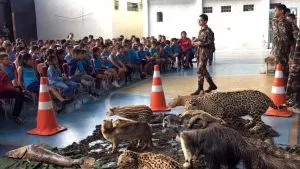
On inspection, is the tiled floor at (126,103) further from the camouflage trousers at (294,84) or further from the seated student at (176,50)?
the seated student at (176,50)

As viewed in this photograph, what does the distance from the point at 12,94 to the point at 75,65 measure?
2395 millimetres

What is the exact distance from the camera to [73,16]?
2431 cm

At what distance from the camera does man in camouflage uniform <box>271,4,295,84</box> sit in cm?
822

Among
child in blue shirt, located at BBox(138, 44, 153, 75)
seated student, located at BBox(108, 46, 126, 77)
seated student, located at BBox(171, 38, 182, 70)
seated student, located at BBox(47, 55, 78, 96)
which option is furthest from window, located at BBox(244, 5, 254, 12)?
seated student, located at BBox(47, 55, 78, 96)

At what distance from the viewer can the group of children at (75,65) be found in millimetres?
7766

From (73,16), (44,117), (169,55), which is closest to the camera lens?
(44,117)

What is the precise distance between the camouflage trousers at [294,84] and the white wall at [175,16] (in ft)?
61.0

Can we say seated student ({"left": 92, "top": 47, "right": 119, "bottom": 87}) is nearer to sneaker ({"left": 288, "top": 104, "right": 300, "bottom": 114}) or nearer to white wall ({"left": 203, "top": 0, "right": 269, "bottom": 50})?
sneaker ({"left": 288, "top": 104, "right": 300, "bottom": 114})

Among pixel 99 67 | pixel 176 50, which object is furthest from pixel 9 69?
pixel 176 50

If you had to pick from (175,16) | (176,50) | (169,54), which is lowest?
(169,54)

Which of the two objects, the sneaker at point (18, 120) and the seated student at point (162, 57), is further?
the seated student at point (162, 57)

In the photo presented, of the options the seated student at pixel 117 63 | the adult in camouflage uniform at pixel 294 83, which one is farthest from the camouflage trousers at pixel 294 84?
the seated student at pixel 117 63

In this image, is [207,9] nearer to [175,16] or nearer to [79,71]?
[175,16]

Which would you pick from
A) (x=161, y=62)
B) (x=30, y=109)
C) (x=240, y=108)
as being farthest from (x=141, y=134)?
(x=161, y=62)
